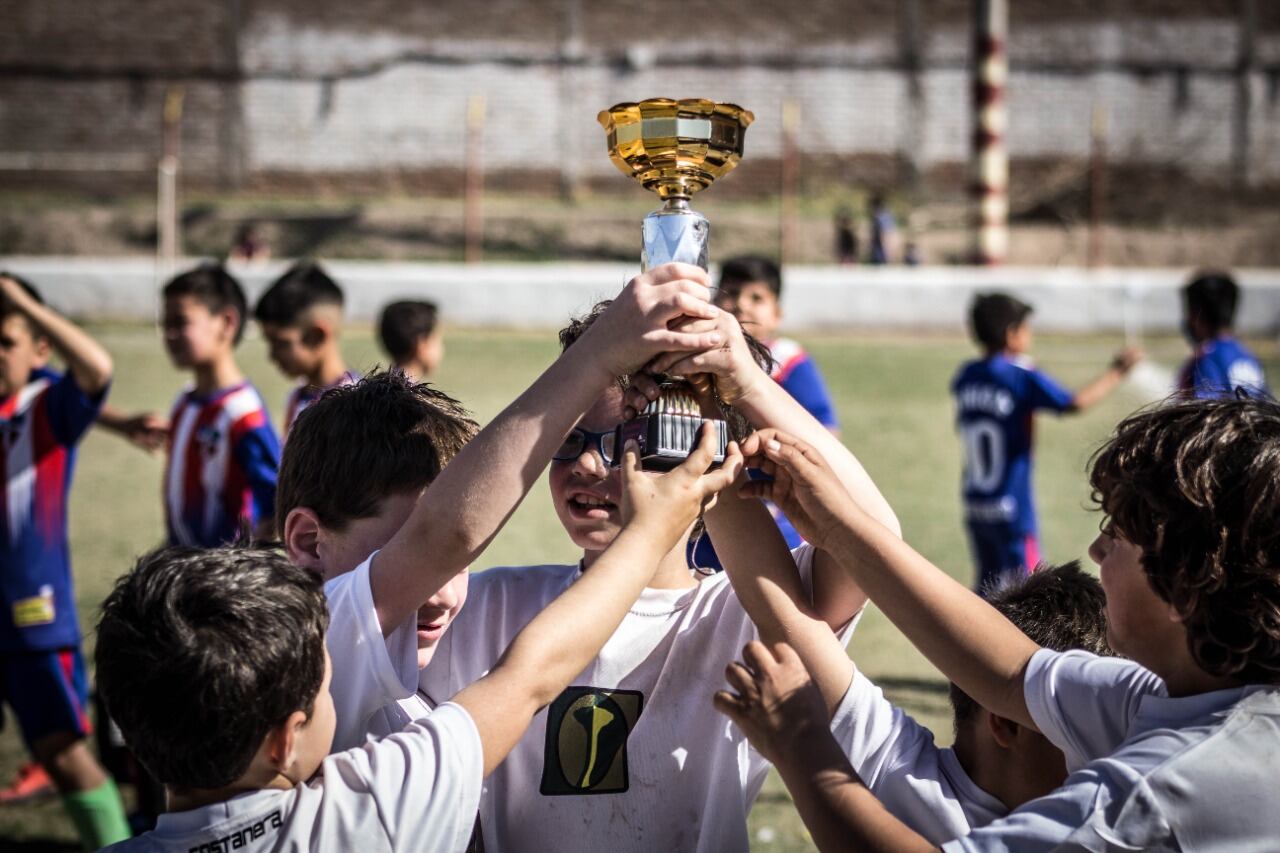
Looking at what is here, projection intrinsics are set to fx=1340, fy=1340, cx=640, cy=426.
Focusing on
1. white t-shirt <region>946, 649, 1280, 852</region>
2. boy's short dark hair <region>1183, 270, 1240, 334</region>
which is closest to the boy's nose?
white t-shirt <region>946, 649, 1280, 852</region>

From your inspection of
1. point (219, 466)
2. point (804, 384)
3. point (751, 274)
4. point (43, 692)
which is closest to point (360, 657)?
point (43, 692)

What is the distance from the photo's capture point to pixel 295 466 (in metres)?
2.26

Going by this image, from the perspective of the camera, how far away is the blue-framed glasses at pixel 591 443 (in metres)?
2.25

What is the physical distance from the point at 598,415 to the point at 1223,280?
6093mm

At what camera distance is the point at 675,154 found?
215 centimetres

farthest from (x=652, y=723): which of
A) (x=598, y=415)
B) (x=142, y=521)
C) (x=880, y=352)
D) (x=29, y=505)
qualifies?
(x=880, y=352)

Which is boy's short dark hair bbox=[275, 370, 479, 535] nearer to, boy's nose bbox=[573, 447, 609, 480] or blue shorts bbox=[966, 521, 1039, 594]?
boy's nose bbox=[573, 447, 609, 480]

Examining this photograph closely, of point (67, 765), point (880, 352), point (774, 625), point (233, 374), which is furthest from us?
point (880, 352)

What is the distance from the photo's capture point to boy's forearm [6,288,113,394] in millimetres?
4438

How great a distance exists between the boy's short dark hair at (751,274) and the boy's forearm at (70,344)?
264cm

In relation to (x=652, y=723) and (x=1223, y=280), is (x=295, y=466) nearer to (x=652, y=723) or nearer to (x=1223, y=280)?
(x=652, y=723)

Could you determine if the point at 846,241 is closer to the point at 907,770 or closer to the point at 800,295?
the point at 800,295

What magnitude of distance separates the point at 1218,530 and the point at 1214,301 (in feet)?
19.5

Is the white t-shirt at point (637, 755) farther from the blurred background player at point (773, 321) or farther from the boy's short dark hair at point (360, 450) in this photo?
the blurred background player at point (773, 321)
